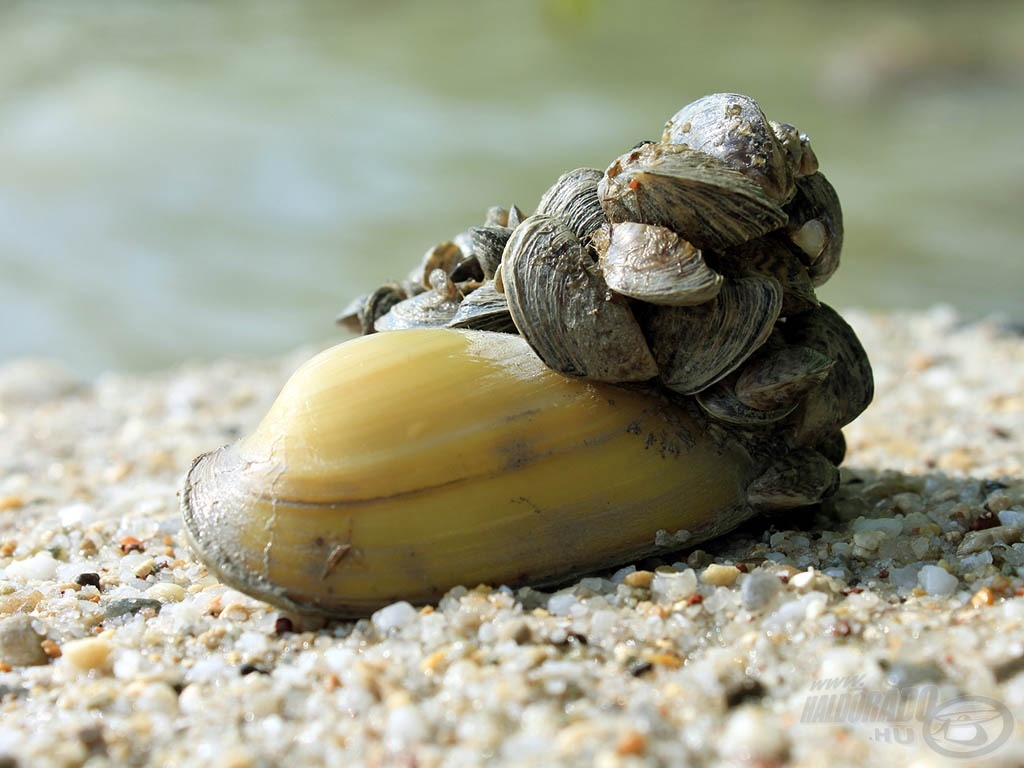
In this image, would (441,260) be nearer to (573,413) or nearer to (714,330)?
(573,413)

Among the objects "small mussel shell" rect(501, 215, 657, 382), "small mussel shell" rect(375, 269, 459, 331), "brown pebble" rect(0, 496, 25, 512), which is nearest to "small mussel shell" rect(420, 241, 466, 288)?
"small mussel shell" rect(375, 269, 459, 331)

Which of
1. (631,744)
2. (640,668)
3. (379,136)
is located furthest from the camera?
(379,136)

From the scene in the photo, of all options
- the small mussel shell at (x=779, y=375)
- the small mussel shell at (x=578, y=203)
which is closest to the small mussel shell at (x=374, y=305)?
the small mussel shell at (x=578, y=203)

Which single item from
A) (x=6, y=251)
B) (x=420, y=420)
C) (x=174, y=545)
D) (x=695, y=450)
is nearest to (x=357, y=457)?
(x=420, y=420)

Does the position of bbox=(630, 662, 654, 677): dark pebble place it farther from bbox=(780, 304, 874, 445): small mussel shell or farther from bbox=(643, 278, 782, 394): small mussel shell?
bbox=(780, 304, 874, 445): small mussel shell

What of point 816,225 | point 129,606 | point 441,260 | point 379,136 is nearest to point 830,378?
point 816,225

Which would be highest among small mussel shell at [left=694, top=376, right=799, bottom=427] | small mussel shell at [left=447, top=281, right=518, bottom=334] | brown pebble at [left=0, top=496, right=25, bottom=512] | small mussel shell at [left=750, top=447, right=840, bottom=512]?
small mussel shell at [left=447, top=281, right=518, bottom=334]

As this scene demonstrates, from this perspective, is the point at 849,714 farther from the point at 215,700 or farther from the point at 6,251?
the point at 6,251

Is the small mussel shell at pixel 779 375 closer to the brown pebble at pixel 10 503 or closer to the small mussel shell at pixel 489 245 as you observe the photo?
the small mussel shell at pixel 489 245
